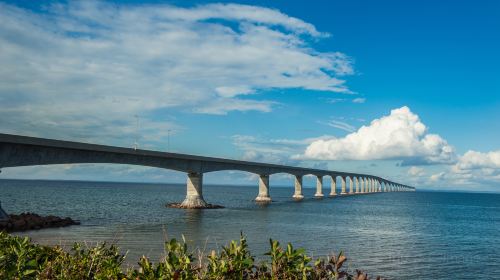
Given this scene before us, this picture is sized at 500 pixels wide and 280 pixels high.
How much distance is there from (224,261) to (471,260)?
114ft

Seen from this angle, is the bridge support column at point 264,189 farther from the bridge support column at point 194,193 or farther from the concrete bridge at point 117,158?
the bridge support column at point 194,193

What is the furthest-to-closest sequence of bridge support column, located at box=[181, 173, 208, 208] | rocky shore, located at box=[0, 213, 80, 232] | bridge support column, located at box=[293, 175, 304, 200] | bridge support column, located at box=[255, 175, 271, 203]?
1. bridge support column, located at box=[293, 175, 304, 200]
2. bridge support column, located at box=[255, 175, 271, 203]
3. bridge support column, located at box=[181, 173, 208, 208]
4. rocky shore, located at box=[0, 213, 80, 232]

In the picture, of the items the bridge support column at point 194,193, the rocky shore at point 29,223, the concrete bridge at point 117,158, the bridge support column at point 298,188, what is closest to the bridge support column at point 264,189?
the concrete bridge at point 117,158

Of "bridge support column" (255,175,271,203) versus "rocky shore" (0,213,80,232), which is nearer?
"rocky shore" (0,213,80,232)

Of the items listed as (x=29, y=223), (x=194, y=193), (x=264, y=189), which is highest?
(x=264, y=189)

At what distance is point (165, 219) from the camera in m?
62.9

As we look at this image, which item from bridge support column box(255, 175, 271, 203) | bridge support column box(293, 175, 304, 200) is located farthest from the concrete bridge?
bridge support column box(293, 175, 304, 200)

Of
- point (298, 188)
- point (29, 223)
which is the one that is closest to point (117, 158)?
point (29, 223)

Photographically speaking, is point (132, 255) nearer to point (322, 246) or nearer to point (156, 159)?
point (322, 246)

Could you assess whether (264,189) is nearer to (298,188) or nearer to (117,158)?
(298,188)

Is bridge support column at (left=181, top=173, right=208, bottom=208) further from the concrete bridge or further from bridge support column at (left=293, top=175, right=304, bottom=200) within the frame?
bridge support column at (left=293, top=175, right=304, bottom=200)

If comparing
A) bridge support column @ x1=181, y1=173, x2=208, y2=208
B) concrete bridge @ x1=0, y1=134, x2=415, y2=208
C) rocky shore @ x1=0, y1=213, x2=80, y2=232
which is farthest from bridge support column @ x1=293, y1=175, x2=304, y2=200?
rocky shore @ x1=0, y1=213, x2=80, y2=232

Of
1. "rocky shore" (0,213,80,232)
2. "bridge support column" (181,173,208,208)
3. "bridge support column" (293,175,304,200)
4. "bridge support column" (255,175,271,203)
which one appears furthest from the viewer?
"bridge support column" (293,175,304,200)

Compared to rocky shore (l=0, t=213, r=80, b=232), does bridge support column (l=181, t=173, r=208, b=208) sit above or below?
above
